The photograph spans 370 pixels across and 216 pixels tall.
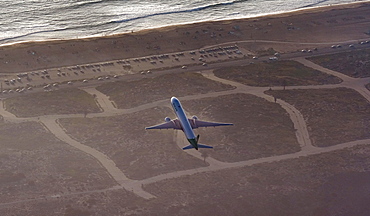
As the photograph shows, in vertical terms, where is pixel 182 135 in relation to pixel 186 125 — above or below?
below

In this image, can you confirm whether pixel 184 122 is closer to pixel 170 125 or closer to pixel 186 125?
pixel 186 125

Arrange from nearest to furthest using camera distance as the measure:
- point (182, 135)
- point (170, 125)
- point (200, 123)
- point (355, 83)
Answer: point (170, 125)
point (200, 123)
point (182, 135)
point (355, 83)

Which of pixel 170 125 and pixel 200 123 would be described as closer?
pixel 170 125

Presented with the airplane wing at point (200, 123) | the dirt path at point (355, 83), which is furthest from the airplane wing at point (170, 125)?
the dirt path at point (355, 83)

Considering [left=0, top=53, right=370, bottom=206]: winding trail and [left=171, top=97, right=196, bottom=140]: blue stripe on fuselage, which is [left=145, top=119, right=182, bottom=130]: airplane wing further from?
[left=0, top=53, right=370, bottom=206]: winding trail

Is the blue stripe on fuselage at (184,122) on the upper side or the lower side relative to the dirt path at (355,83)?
upper

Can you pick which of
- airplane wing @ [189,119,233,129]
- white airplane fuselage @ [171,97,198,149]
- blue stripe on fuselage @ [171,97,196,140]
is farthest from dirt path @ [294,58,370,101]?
white airplane fuselage @ [171,97,198,149]

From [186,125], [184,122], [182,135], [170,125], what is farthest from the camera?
[182,135]

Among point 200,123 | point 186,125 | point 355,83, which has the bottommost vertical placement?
point 355,83

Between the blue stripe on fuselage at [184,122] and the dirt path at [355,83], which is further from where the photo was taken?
the dirt path at [355,83]

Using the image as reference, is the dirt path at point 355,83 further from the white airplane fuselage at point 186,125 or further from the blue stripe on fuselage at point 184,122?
the white airplane fuselage at point 186,125

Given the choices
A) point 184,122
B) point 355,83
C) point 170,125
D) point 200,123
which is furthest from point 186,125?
point 355,83

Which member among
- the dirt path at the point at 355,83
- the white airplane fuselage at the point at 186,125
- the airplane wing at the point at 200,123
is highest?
the white airplane fuselage at the point at 186,125
